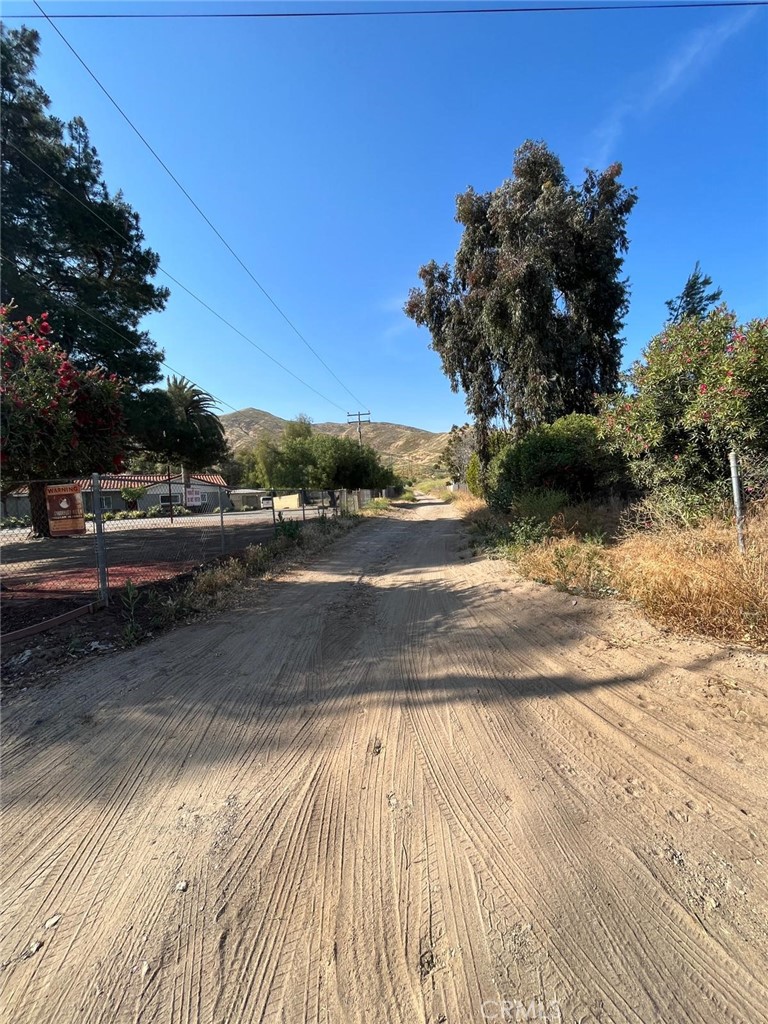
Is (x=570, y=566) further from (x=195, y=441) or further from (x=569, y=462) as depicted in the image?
(x=195, y=441)

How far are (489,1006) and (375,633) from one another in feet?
12.2

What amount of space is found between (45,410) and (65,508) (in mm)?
1701

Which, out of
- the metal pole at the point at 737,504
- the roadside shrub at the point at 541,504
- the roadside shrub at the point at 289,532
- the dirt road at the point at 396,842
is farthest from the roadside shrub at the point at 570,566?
the roadside shrub at the point at 289,532

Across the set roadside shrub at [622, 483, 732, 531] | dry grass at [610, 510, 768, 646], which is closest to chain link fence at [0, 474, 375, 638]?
dry grass at [610, 510, 768, 646]

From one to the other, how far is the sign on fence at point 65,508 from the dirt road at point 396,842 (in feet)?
11.5

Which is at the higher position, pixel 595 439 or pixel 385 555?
pixel 595 439

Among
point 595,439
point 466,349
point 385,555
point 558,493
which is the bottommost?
point 385,555

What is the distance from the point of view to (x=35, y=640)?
4.73 m

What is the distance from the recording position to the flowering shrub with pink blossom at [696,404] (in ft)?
18.7

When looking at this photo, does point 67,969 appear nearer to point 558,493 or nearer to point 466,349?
point 558,493

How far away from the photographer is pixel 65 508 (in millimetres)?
6746

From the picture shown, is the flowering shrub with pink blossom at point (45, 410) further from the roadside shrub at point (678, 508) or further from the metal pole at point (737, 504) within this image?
the roadside shrub at point (678, 508)

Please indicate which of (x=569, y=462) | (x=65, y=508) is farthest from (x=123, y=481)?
(x=569, y=462)

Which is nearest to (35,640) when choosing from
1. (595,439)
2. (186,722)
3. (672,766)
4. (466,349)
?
(186,722)
